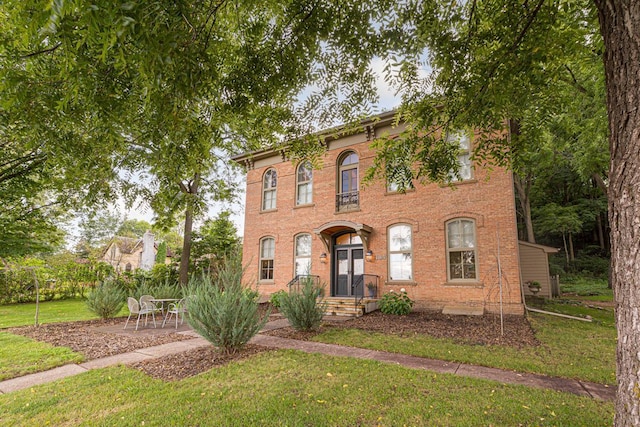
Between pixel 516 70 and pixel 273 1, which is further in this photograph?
pixel 516 70

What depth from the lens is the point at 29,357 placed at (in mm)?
5832

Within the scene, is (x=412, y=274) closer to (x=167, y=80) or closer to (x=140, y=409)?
(x=140, y=409)

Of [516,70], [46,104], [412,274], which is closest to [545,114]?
[516,70]

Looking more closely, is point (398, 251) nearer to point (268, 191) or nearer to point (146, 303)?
point (268, 191)

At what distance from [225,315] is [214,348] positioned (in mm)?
1123

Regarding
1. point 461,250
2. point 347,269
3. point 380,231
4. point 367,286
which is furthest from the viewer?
point 347,269

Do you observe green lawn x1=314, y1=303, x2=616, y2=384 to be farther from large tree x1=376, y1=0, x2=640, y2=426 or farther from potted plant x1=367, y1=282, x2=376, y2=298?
potted plant x1=367, y1=282, x2=376, y2=298

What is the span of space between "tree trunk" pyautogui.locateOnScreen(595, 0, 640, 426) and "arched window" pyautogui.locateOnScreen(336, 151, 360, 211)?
437 inches

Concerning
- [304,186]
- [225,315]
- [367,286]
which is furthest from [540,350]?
[304,186]

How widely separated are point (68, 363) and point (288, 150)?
530 centimetres

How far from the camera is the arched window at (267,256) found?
15.5 metres

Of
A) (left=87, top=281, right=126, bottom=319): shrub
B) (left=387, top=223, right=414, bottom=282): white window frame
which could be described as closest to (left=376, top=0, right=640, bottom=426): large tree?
(left=387, top=223, right=414, bottom=282): white window frame

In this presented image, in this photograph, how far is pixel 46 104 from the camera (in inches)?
114

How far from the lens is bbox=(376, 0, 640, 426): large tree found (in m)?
2.06
